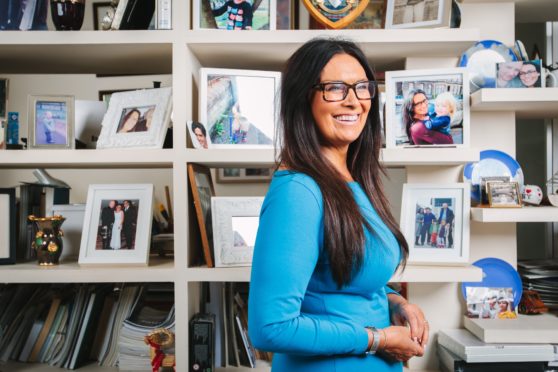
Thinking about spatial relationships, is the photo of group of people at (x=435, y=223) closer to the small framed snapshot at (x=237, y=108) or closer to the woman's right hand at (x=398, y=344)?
the small framed snapshot at (x=237, y=108)

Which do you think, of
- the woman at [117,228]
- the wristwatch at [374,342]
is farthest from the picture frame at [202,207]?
the wristwatch at [374,342]

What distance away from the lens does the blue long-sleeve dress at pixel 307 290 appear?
3.22 ft

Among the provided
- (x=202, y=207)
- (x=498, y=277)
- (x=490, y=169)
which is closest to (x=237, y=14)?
(x=202, y=207)

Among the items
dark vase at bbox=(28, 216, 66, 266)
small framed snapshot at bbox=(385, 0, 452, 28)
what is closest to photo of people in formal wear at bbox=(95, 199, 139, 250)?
dark vase at bbox=(28, 216, 66, 266)

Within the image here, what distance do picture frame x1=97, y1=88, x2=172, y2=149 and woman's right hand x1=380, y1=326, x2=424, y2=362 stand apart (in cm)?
103

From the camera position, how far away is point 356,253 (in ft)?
3.48

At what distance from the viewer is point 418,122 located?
1860mm

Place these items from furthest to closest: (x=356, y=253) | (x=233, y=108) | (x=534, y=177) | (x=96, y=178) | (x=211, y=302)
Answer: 1. (x=96, y=178)
2. (x=534, y=177)
3. (x=211, y=302)
4. (x=233, y=108)
5. (x=356, y=253)

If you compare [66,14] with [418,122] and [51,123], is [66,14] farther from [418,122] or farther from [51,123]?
[418,122]

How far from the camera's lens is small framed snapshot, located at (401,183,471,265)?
6.18 ft

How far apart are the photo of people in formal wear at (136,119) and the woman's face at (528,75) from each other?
4.12 feet

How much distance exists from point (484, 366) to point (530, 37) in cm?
165

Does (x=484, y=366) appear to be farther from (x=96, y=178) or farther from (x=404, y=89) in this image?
(x=96, y=178)

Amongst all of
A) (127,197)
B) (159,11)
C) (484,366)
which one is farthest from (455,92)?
(127,197)
